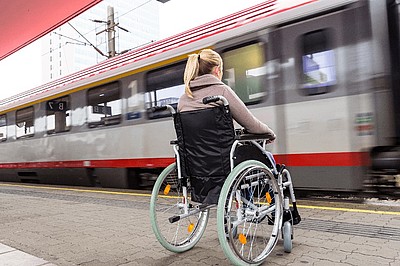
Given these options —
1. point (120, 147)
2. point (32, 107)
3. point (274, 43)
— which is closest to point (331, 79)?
point (274, 43)

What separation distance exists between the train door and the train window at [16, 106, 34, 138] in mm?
7566

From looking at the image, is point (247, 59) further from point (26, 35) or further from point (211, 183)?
point (26, 35)

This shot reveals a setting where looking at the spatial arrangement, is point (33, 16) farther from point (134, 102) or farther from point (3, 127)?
point (3, 127)

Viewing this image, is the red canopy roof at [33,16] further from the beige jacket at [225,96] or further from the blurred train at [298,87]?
the beige jacket at [225,96]

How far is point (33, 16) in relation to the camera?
25.4 ft

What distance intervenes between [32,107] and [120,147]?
423 cm

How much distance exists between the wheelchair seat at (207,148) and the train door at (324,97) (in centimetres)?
241

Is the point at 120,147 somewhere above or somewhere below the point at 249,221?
above

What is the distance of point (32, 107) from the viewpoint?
9891mm

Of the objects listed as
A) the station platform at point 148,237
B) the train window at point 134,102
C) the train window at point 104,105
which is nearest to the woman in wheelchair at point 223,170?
the station platform at point 148,237

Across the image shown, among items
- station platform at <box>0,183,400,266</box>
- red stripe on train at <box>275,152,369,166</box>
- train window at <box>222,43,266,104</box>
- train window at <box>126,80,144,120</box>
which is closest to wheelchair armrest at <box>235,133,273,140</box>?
station platform at <box>0,183,400,266</box>

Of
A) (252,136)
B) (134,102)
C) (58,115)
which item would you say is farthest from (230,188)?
(58,115)

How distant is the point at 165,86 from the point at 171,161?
134 centimetres

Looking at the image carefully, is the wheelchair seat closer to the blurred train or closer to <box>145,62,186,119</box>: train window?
the blurred train
